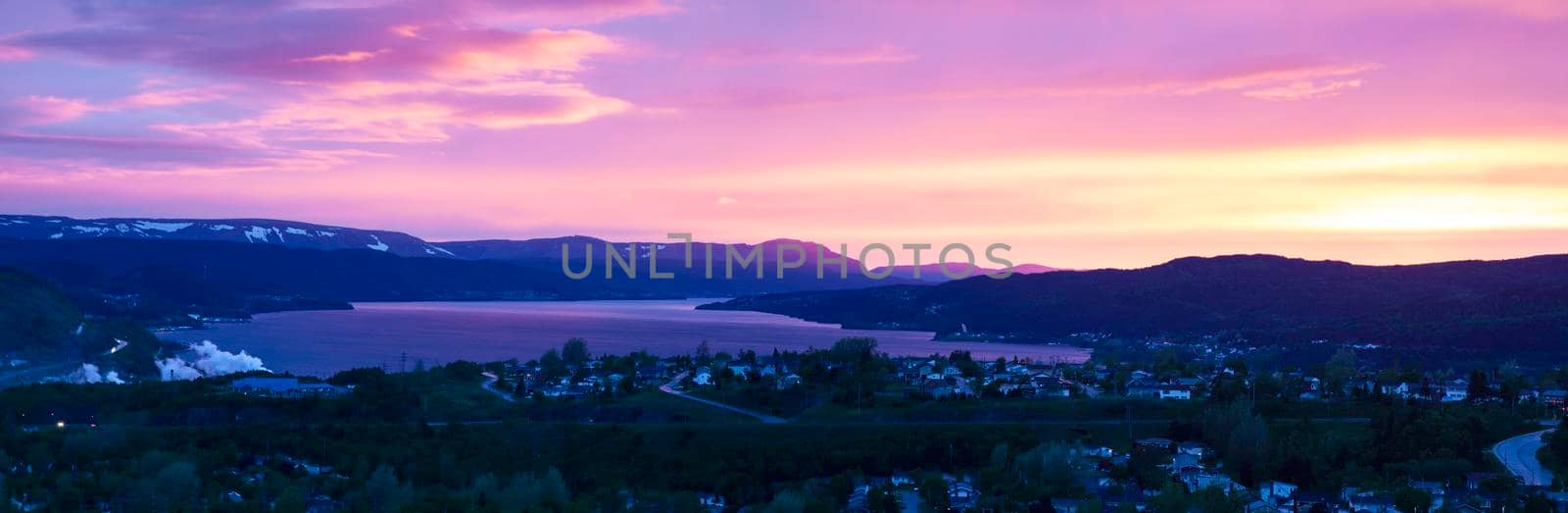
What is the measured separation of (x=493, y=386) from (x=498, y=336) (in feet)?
98.9

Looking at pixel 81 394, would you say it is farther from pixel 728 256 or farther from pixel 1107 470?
pixel 728 256

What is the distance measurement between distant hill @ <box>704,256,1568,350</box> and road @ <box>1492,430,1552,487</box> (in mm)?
19246

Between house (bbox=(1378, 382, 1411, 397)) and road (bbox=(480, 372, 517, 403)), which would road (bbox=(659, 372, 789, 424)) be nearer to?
road (bbox=(480, 372, 517, 403))

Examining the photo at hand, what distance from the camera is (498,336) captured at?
181 feet

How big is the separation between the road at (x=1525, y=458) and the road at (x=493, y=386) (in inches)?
601

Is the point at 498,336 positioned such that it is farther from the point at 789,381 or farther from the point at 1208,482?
the point at 1208,482

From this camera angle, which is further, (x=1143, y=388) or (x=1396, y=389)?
(x=1143, y=388)

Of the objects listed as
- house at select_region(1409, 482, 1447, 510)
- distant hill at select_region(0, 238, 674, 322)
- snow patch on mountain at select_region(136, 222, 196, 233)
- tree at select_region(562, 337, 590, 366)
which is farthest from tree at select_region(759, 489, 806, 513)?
snow patch on mountain at select_region(136, 222, 196, 233)

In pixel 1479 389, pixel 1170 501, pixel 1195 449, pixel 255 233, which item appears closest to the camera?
pixel 1170 501

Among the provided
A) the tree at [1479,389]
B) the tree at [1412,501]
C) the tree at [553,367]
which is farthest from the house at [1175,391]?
the tree at [553,367]

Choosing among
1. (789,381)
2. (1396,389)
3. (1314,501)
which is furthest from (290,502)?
(1396,389)

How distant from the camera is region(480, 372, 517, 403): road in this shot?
23587 mm

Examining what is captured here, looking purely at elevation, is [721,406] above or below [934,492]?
above

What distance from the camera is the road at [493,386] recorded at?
77.4 feet
